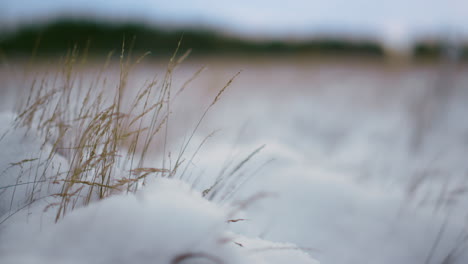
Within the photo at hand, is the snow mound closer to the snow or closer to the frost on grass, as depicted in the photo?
the snow

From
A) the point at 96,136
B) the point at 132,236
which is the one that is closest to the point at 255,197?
the point at 132,236

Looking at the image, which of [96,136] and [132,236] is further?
[96,136]

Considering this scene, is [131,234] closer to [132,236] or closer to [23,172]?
[132,236]

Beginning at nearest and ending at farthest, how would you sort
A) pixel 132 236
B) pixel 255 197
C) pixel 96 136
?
pixel 132 236, pixel 255 197, pixel 96 136

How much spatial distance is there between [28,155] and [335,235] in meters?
1.90

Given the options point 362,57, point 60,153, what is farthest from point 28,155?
point 362,57

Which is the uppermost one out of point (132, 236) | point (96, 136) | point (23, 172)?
point (96, 136)

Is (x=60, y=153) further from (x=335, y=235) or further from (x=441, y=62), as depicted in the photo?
(x=441, y=62)

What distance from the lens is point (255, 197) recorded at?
137cm

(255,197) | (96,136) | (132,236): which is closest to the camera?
(132,236)

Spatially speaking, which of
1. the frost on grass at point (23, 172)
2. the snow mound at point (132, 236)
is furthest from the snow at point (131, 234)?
the frost on grass at point (23, 172)

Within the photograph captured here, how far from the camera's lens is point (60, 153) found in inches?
67.9

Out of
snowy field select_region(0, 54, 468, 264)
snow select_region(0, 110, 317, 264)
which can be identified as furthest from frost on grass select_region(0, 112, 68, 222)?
snow select_region(0, 110, 317, 264)

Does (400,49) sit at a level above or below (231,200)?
above
